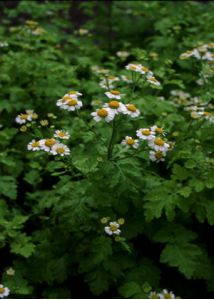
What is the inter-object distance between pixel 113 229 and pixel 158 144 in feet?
1.74

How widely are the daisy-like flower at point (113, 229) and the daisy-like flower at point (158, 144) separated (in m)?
0.48

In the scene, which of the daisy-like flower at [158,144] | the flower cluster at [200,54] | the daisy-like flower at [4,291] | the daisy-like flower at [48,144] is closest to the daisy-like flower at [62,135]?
the daisy-like flower at [48,144]

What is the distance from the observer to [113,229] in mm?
2773

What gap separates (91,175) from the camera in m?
2.83

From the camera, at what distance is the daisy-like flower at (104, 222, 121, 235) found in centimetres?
276

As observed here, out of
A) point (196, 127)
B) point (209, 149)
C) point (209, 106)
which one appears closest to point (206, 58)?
point (209, 106)

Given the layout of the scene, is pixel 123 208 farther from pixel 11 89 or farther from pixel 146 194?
pixel 11 89

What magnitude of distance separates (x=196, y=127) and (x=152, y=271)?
1015 mm

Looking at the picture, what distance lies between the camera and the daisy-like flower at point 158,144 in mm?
2738

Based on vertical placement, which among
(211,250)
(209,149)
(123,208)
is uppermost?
(209,149)

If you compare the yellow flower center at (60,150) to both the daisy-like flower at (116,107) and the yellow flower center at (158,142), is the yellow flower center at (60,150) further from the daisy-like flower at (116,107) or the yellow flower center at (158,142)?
the yellow flower center at (158,142)

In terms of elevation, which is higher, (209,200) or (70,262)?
(209,200)

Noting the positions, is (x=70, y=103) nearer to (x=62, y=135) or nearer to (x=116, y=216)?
(x=62, y=135)

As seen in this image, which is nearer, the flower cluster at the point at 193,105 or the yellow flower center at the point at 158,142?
the yellow flower center at the point at 158,142
